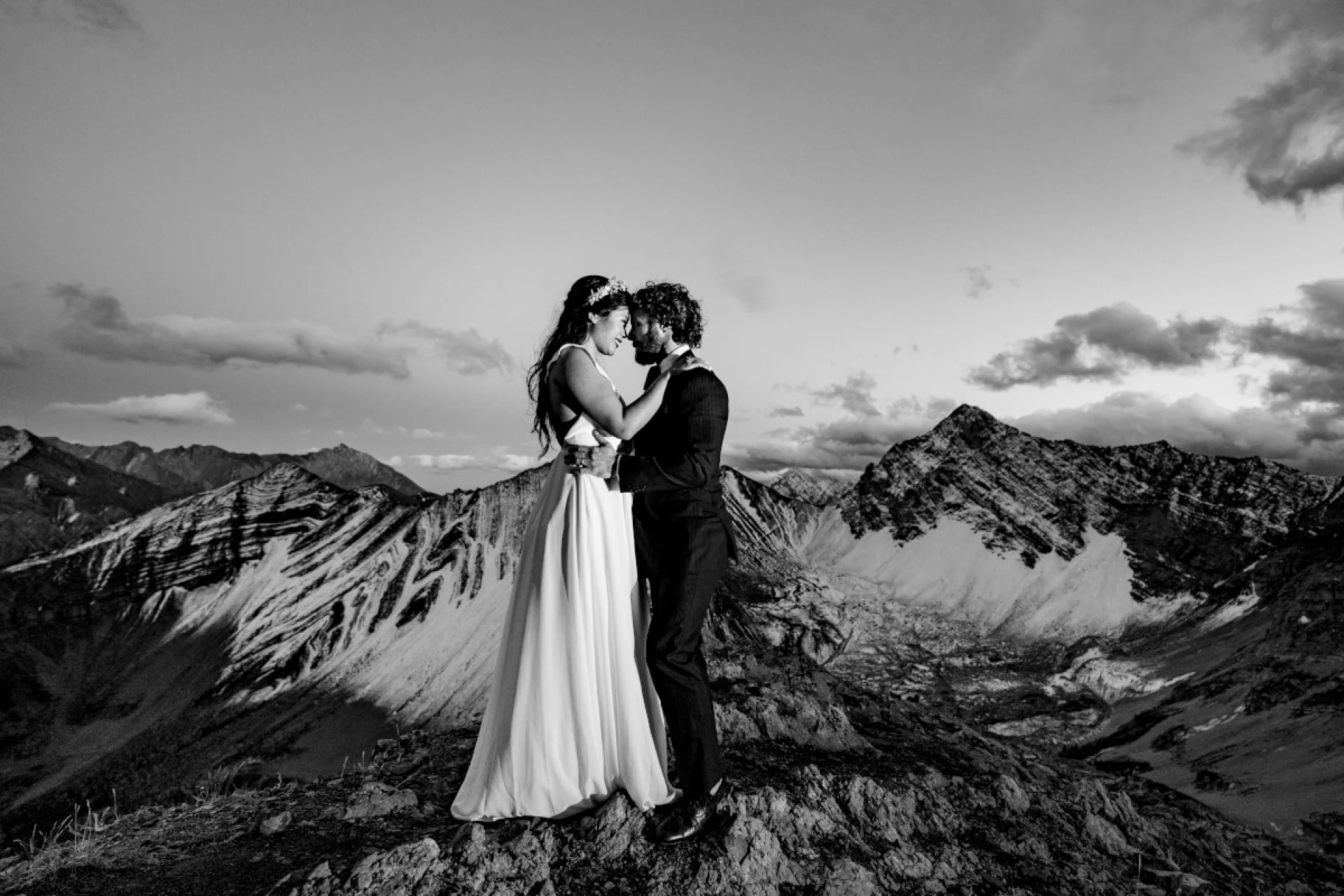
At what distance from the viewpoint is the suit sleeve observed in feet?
18.1

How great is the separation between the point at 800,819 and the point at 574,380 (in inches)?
153

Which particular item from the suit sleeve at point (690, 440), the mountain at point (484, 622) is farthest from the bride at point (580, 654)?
the mountain at point (484, 622)

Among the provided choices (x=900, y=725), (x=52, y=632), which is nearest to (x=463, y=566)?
(x=52, y=632)

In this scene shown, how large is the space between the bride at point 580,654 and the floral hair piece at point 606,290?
13 millimetres

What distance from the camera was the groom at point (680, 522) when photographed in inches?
219

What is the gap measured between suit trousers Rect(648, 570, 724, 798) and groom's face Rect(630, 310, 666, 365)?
5.56 ft

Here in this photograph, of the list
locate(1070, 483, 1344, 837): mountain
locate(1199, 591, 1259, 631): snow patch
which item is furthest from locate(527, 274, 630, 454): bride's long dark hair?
locate(1199, 591, 1259, 631): snow patch

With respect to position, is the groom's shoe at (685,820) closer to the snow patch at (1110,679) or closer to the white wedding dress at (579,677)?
the white wedding dress at (579,677)

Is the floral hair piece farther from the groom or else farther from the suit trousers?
the suit trousers

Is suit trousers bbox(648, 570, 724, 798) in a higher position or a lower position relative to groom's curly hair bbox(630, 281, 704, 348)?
lower

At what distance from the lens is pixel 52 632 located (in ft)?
559

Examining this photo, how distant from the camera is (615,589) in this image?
19.6ft

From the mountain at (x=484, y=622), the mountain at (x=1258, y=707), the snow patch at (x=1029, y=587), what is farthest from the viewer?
the snow patch at (x=1029, y=587)

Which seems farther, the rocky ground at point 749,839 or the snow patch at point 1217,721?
the snow patch at point 1217,721
